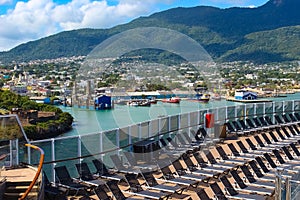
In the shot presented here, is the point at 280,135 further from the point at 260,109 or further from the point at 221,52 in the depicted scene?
the point at 221,52

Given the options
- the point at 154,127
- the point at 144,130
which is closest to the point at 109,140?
the point at 144,130

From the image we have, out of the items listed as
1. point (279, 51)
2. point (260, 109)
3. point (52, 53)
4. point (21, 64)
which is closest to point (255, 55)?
point (279, 51)

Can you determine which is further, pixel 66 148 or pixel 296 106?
pixel 296 106

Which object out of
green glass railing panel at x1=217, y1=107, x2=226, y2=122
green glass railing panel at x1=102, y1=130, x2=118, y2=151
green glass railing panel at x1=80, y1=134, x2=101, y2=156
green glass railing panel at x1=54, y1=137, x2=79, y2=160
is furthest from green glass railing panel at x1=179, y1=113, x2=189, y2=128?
green glass railing panel at x1=54, y1=137, x2=79, y2=160

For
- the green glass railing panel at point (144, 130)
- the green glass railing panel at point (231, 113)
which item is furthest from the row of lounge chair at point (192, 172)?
the green glass railing panel at point (231, 113)

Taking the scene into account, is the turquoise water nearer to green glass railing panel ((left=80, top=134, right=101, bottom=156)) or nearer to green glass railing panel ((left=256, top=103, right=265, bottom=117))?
green glass railing panel ((left=256, top=103, right=265, bottom=117))

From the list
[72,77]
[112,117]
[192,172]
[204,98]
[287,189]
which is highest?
[72,77]

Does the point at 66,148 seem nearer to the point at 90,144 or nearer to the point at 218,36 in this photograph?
the point at 90,144
